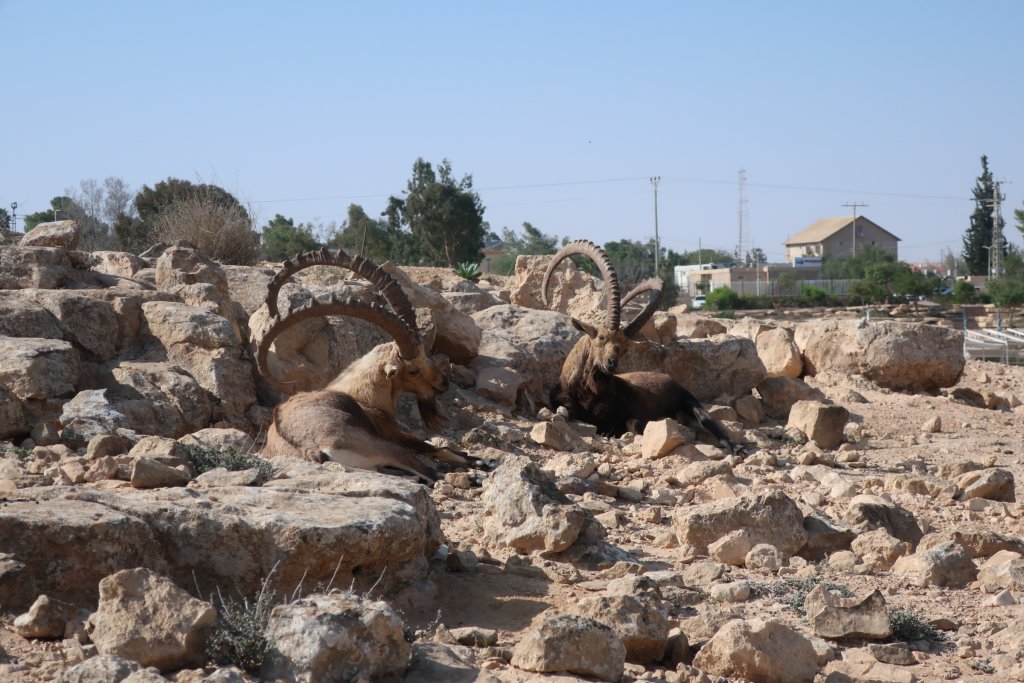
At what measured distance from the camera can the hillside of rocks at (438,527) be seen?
3.58 meters

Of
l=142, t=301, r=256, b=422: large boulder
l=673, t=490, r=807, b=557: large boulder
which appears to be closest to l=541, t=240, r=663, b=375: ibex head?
l=142, t=301, r=256, b=422: large boulder

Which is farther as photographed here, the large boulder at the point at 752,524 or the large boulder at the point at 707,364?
the large boulder at the point at 707,364

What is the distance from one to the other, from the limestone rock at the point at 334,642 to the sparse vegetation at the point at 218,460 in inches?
89.8

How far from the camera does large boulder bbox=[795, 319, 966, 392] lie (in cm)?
1385

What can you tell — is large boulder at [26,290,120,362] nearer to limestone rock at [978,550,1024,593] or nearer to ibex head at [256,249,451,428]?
ibex head at [256,249,451,428]

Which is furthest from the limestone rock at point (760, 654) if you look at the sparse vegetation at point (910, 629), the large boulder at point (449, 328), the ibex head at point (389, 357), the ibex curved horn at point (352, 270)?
the large boulder at point (449, 328)

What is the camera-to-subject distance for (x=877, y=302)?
2125 inches

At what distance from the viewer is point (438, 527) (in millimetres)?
5285

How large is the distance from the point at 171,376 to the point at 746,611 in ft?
16.7

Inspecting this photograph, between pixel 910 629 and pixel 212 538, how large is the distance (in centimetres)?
281

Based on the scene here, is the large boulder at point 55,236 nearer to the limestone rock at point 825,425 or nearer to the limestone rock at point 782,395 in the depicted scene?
the limestone rock at point 825,425

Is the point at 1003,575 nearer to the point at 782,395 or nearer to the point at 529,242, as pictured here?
the point at 782,395

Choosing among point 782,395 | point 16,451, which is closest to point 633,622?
point 16,451

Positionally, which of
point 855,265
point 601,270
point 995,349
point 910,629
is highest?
point 855,265
